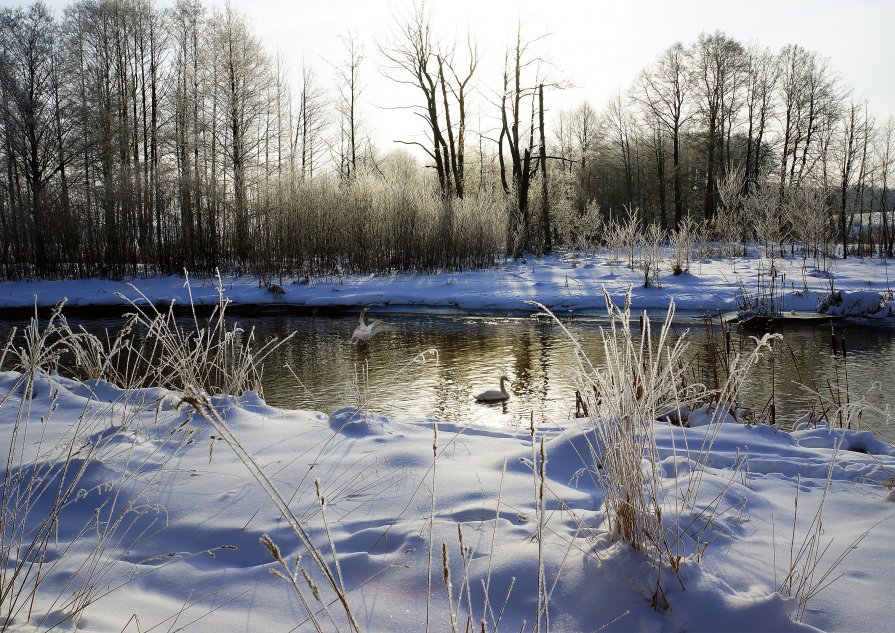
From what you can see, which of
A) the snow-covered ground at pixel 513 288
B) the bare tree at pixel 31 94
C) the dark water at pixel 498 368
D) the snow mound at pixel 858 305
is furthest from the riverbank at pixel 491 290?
the bare tree at pixel 31 94

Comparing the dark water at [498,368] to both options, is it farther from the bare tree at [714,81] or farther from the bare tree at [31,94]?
the bare tree at [714,81]

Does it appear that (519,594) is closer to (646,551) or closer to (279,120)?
(646,551)

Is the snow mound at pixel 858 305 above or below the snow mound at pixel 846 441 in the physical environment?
above

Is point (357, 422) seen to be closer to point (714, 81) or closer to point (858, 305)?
point (858, 305)

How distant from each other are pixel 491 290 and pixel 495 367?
16.2 feet

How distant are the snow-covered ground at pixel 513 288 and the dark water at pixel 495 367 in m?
1.04

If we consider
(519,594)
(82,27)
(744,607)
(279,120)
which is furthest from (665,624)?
(279,120)

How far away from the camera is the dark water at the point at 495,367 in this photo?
4570mm

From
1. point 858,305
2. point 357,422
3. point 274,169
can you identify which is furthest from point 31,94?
point 858,305

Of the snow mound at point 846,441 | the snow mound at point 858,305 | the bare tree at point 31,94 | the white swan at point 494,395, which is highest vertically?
the bare tree at point 31,94

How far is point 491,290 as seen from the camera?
11.0 m

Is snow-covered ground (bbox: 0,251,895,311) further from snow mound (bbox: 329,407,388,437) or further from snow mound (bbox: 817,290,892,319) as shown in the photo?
snow mound (bbox: 329,407,388,437)

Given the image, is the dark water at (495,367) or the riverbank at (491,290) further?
the riverbank at (491,290)

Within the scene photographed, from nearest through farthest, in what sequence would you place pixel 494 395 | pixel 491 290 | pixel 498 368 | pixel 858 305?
pixel 494 395 → pixel 498 368 → pixel 858 305 → pixel 491 290
